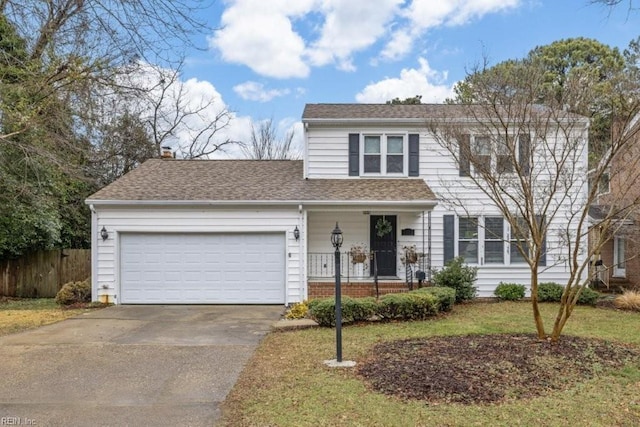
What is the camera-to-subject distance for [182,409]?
15.4 feet

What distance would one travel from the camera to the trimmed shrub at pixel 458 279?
11.8 metres

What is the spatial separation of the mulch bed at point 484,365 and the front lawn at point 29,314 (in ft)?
23.8

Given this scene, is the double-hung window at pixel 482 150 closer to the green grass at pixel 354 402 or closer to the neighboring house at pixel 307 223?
the neighboring house at pixel 307 223

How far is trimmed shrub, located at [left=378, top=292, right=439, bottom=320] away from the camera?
923 centimetres

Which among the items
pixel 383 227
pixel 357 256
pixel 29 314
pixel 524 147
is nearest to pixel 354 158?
pixel 383 227

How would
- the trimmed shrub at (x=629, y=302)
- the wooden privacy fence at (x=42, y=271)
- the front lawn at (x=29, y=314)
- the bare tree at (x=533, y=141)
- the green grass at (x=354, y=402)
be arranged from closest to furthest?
1. the green grass at (x=354, y=402)
2. the bare tree at (x=533, y=141)
3. the front lawn at (x=29, y=314)
4. the trimmed shrub at (x=629, y=302)
5. the wooden privacy fence at (x=42, y=271)

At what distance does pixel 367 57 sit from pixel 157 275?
11.1 metres

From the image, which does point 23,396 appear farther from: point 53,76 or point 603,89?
point 603,89

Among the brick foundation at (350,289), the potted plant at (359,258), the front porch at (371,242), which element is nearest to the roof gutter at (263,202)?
the front porch at (371,242)

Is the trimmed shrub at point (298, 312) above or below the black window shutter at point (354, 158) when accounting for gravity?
below

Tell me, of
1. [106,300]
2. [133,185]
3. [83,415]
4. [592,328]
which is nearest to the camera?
[83,415]

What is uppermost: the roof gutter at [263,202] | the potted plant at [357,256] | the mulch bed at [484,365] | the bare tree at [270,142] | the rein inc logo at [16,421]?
→ the bare tree at [270,142]

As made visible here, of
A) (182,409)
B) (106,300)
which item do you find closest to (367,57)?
(106,300)

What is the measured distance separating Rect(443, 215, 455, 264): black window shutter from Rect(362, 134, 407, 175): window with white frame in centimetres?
187
